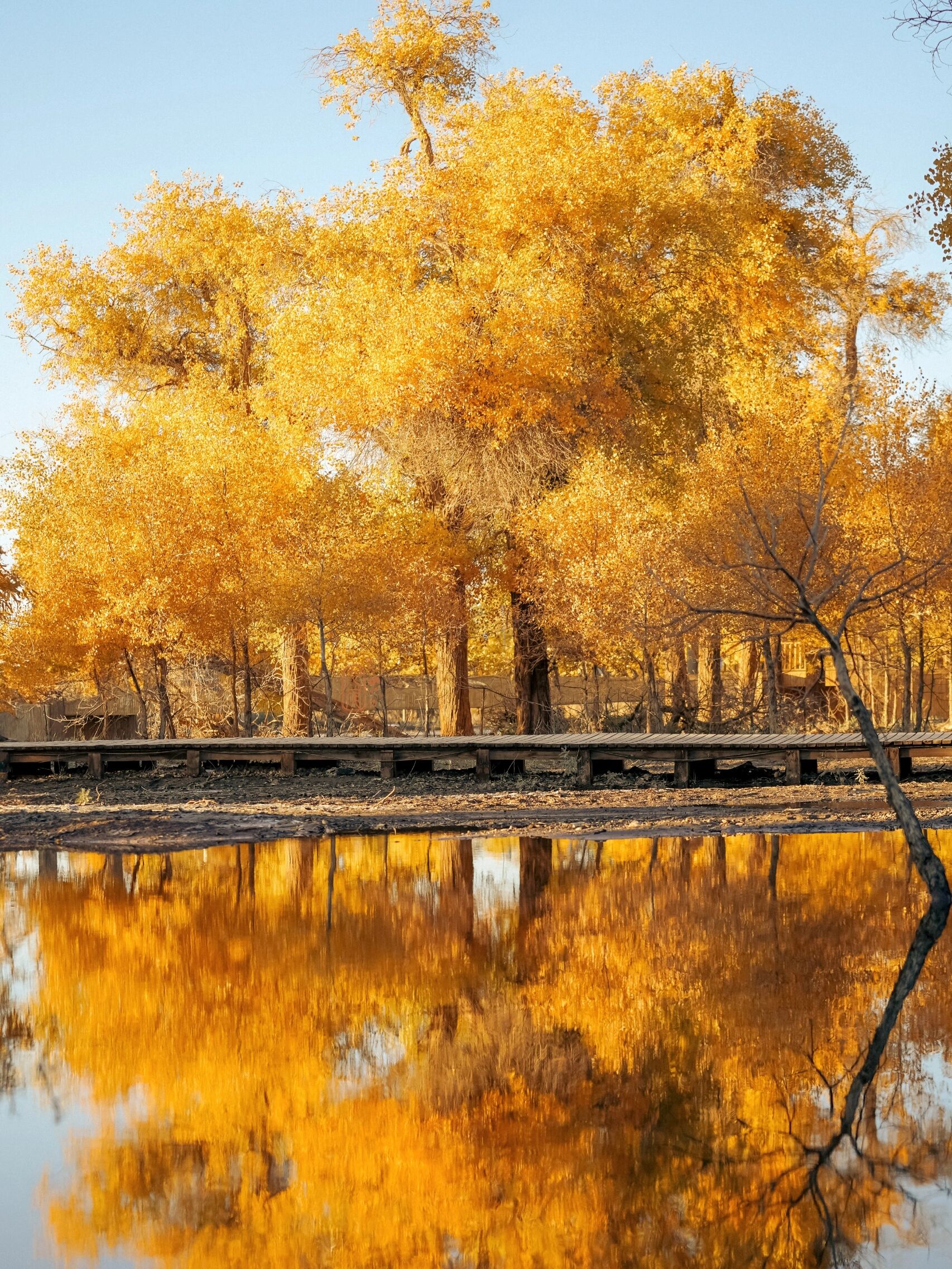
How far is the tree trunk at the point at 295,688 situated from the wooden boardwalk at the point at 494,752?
4287 millimetres

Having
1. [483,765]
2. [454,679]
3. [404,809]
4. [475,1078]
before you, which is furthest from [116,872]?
[454,679]

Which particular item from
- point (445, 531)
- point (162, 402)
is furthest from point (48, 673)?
point (445, 531)

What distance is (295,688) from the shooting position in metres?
28.7

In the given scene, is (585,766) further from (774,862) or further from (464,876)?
(464,876)

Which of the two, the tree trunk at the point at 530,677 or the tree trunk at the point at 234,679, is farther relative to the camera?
the tree trunk at the point at 530,677

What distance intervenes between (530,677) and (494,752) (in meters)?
6.13

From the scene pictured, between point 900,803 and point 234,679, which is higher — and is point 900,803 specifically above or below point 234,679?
below

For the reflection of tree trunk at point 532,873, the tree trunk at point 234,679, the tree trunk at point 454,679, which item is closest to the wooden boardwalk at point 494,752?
the tree trunk at point 454,679

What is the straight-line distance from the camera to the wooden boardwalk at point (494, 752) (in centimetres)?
2033

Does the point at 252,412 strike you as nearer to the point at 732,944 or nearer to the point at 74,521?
the point at 74,521

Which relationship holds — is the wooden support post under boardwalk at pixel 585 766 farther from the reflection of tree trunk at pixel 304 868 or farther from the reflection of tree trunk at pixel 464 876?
the reflection of tree trunk at pixel 304 868

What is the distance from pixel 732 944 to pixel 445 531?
1715 centimetres

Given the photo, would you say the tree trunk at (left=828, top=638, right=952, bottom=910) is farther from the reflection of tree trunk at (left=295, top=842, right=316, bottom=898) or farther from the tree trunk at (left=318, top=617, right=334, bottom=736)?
the tree trunk at (left=318, top=617, right=334, bottom=736)

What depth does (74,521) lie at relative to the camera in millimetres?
26547
